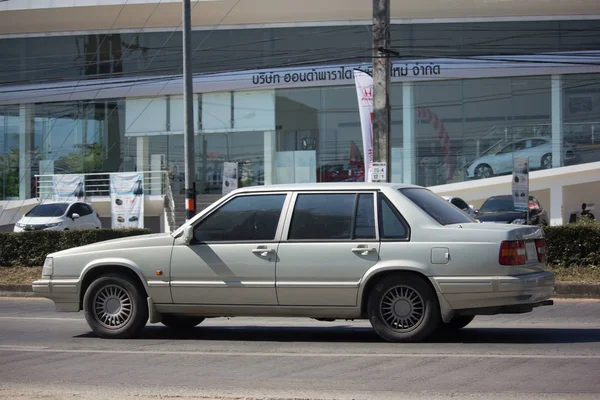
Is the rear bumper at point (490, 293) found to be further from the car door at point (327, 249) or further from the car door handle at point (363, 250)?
the car door at point (327, 249)

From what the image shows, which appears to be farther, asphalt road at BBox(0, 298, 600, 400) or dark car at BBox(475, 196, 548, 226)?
dark car at BBox(475, 196, 548, 226)

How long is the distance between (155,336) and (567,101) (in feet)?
88.8

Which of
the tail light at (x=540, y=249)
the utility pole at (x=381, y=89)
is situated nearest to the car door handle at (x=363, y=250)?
the tail light at (x=540, y=249)

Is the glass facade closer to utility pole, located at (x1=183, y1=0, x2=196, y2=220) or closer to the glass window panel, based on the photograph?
utility pole, located at (x1=183, y1=0, x2=196, y2=220)

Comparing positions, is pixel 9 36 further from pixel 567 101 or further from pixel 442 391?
pixel 442 391

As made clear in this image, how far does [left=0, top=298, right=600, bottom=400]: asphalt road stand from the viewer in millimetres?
6867

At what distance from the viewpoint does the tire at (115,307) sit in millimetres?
9828

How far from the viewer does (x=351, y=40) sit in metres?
34.8

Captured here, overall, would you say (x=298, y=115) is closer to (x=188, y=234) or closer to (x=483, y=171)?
(x=483, y=171)

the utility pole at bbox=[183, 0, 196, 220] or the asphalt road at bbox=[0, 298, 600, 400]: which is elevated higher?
the utility pole at bbox=[183, 0, 196, 220]

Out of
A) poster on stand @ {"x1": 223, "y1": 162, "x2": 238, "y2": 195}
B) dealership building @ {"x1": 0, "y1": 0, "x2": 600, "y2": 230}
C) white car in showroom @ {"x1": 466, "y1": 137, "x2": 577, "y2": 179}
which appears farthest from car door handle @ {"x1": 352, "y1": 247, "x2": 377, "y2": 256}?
white car in showroom @ {"x1": 466, "y1": 137, "x2": 577, "y2": 179}

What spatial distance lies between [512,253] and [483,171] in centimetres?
2612

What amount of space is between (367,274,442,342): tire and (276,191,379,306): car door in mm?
247

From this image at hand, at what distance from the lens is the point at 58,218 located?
1134 inches
